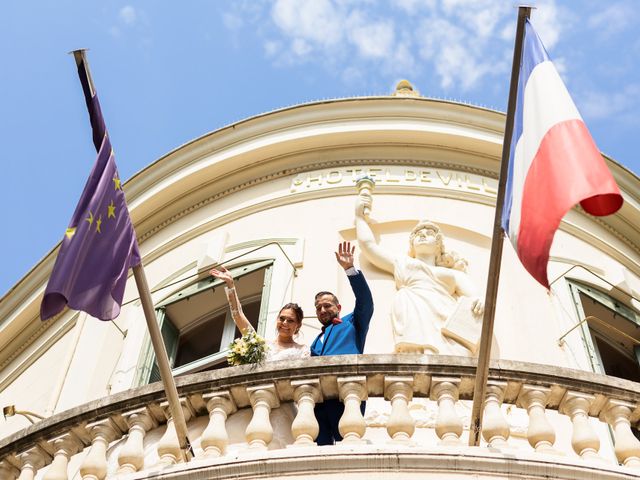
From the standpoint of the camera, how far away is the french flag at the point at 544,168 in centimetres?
598

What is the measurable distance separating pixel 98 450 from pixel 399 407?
1.94m

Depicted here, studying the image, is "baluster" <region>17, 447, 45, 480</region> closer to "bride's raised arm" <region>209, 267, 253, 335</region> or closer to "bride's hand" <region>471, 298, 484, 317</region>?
"bride's raised arm" <region>209, 267, 253, 335</region>

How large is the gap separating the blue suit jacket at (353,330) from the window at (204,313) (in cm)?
294

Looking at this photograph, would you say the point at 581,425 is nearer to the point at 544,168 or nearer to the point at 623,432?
the point at 623,432

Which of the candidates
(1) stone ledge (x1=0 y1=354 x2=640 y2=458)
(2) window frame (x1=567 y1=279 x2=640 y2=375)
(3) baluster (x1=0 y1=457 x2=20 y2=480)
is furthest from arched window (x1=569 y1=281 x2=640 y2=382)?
(3) baluster (x1=0 y1=457 x2=20 y2=480)

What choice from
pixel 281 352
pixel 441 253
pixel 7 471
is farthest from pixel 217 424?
pixel 441 253

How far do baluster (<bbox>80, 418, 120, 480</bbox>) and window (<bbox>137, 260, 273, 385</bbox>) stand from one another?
11.9ft

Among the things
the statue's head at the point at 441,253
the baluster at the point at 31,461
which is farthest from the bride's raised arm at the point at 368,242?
the baluster at the point at 31,461

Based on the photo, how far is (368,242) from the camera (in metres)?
10.8

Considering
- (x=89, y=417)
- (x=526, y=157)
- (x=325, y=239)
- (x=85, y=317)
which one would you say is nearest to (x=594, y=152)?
(x=526, y=157)

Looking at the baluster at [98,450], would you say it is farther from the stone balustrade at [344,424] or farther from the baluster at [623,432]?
the baluster at [623,432]

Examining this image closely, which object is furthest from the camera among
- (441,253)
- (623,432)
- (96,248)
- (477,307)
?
(441,253)

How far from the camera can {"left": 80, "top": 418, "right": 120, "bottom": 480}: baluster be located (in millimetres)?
6793

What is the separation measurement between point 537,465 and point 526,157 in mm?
1795
